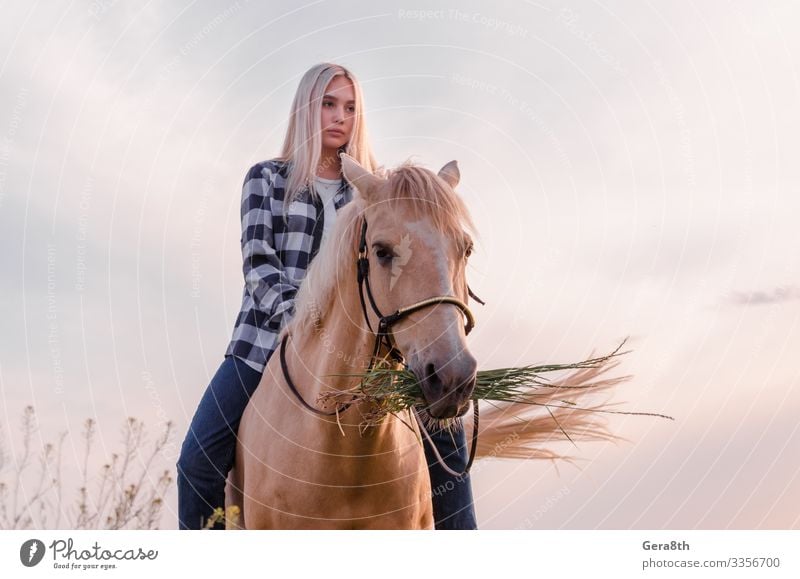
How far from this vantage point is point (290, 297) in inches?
192

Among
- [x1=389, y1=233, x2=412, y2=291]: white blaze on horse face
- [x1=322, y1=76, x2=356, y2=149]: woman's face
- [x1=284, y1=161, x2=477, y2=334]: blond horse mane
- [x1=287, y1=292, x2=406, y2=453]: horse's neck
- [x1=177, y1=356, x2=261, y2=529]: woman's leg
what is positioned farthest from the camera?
[x1=322, y1=76, x2=356, y2=149]: woman's face

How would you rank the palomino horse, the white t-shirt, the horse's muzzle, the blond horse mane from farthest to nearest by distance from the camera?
1. the white t-shirt
2. the blond horse mane
3. the palomino horse
4. the horse's muzzle

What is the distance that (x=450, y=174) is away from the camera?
14.3 feet

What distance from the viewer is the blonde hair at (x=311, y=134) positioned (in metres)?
5.20

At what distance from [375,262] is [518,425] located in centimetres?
306

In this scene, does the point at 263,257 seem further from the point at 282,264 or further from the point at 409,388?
the point at 409,388

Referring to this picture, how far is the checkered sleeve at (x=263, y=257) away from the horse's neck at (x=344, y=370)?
2.12 ft

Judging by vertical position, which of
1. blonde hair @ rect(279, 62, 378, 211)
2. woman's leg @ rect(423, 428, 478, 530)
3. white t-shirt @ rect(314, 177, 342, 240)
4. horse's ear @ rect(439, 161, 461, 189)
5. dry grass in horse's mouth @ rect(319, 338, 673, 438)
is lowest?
woman's leg @ rect(423, 428, 478, 530)

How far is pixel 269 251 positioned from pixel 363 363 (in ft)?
4.88

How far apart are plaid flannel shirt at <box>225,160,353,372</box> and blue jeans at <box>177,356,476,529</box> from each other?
0.58 ft

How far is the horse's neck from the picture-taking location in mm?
3842

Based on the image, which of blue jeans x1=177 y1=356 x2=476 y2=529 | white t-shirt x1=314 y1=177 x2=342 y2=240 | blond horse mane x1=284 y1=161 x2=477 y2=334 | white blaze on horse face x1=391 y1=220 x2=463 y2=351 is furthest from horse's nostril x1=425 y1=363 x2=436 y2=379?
white t-shirt x1=314 y1=177 x2=342 y2=240

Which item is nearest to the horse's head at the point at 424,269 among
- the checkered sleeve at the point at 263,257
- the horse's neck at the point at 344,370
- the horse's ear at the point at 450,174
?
the horse's neck at the point at 344,370

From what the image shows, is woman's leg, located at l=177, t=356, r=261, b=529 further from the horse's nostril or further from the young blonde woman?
the horse's nostril
